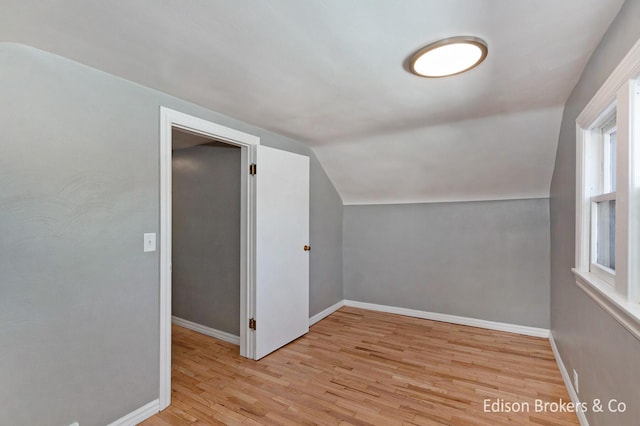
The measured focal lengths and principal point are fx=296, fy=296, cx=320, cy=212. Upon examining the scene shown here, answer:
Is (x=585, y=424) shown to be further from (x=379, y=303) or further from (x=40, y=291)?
(x=40, y=291)

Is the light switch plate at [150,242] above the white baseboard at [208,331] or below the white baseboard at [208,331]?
above

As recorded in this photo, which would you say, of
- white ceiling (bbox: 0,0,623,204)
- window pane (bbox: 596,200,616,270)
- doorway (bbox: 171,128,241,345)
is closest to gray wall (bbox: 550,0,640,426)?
white ceiling (bbox: 0,0,623,204)

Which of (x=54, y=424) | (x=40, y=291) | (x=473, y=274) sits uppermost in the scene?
(x=40, y=291)

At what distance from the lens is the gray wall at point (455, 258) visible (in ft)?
10.9

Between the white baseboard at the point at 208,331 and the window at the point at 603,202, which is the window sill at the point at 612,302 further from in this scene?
the white baseboard at the point at 208,331

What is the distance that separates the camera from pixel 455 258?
370 centimetres

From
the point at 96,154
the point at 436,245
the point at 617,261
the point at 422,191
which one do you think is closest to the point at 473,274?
the point at 436,245

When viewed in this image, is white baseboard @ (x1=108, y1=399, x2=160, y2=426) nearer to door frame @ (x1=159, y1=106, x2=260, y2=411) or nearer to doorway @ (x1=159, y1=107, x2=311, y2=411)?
door frame @ (x1=159, y1=106, x2=260, y2=411)

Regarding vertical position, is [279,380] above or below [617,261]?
below

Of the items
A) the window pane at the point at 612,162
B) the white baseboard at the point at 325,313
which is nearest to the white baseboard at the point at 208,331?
the white baseboard at the point at 325,313

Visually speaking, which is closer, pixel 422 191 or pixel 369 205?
pixel 422 191

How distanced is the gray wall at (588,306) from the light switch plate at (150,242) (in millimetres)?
2535

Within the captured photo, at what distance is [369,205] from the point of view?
4262mm

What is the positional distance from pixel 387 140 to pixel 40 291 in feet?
9.83
